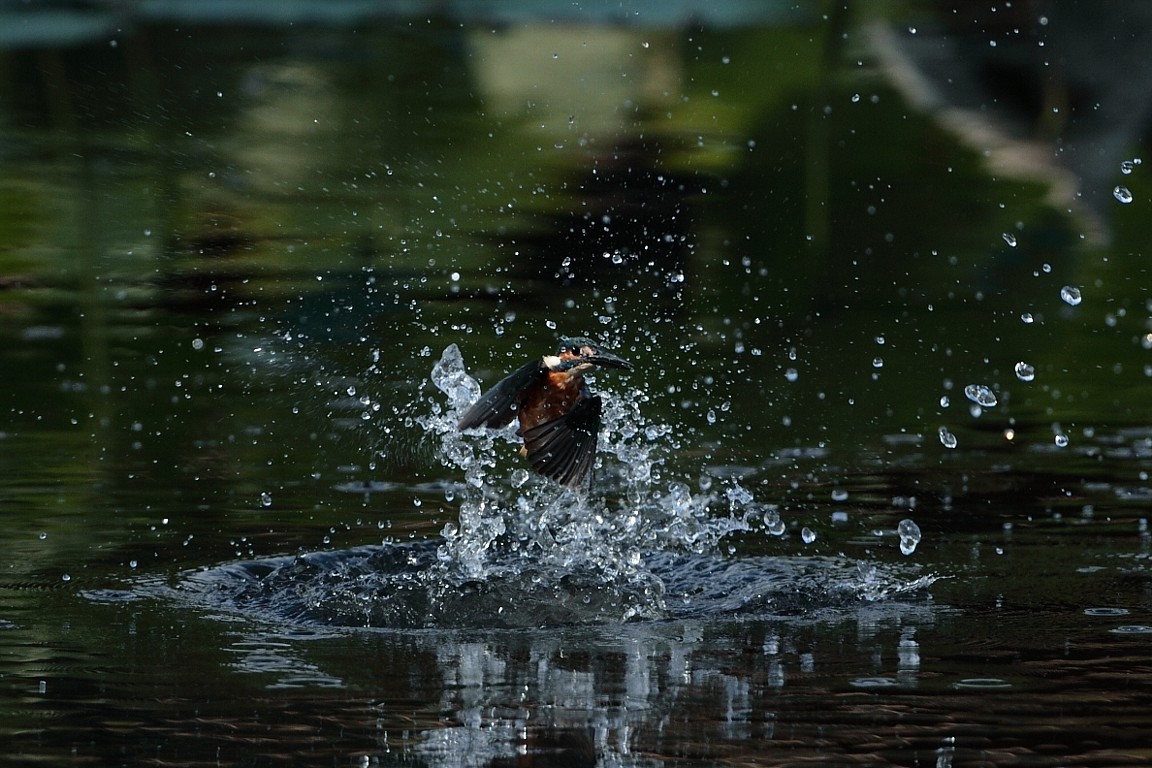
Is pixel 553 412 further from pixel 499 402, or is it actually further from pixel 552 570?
pixel 552 570

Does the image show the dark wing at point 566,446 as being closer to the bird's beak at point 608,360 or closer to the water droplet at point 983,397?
the bird's beak at point 608,360

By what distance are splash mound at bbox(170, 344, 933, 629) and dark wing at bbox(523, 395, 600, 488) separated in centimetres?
24

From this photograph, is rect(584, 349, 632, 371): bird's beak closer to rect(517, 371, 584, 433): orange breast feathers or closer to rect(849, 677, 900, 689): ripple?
rect(517, 371, 584, 433): orange breast feathers


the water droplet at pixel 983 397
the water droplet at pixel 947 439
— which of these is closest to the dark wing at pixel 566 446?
the water droplet at pixel 947 439

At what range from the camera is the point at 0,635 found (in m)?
4.62

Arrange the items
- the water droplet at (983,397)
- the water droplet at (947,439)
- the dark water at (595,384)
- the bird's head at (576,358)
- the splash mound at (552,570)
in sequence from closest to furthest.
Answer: the dark water at (595,384), the splash mound at (552,570), the bird's head at (576,358), the water droplet at (947,439), the water droplet at (983,397)

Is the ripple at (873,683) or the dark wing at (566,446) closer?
the ripple at (873,683)

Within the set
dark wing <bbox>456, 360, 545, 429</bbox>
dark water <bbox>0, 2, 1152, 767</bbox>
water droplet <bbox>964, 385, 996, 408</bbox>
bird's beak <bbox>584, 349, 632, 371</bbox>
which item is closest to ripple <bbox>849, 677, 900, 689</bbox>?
dark water <bbox>0, 2, 1152, 767</bbox>

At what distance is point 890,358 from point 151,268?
426 cm

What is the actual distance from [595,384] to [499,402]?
191 centimetres

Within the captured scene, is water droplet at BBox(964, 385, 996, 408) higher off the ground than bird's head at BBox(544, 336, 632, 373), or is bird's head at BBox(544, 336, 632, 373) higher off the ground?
water droplet at BBox(964, 385, 996, 408)

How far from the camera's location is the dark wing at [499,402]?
5254 millimetres

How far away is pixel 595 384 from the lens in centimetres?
718

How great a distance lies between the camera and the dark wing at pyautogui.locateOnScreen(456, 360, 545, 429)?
525 centimetres
